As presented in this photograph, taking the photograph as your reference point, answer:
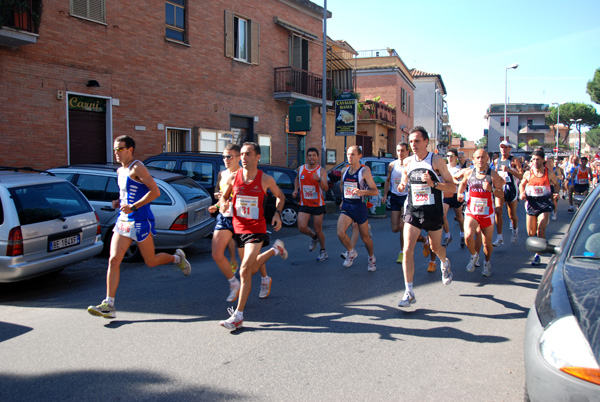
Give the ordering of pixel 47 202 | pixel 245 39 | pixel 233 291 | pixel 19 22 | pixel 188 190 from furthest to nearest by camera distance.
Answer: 1. pixel 245 39
2. pixel 19 22
3. pixel 188 190
4. pixel 47 202
5. pixel 233 291

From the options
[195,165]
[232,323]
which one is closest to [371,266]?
[232,323]

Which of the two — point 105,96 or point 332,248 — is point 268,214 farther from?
point 105,96

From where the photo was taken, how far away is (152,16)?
15.5 metres

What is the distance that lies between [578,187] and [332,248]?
36.3 ft

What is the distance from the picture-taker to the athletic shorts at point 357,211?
7.47m

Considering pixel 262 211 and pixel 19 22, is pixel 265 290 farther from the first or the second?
pixel 19 22

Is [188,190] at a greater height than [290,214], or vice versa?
[188,190]

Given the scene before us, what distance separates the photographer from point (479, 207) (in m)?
6.99

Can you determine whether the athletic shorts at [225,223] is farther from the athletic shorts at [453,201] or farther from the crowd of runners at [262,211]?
the athletic shorts at [453,201]

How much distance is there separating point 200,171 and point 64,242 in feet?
15.6

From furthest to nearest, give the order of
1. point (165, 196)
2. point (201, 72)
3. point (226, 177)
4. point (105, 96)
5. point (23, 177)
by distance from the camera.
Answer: point (201, 72) < point (105, 96) < point (165, 196) < point (23, 177) < point (226, 177)

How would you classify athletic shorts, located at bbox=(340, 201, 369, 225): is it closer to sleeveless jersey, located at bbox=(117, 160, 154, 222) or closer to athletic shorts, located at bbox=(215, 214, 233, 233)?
athletic shorts, located at bbox=(215, 214, 233, 233)

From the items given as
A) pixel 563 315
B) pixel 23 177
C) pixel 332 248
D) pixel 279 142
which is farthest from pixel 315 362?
pixel 279 142

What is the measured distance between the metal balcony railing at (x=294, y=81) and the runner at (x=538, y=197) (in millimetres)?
14512
